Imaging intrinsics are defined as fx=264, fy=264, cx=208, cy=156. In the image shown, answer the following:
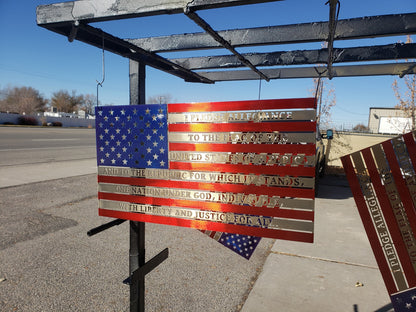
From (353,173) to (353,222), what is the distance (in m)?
4.21

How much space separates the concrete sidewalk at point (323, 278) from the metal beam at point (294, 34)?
7.82 ft

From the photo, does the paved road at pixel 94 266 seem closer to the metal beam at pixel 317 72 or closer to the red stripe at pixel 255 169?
the red stripe at pixel 255 169

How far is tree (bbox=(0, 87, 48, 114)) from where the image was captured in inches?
3046

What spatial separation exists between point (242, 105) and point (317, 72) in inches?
69.2

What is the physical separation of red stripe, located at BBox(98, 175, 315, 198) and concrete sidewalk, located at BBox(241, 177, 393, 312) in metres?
1.60

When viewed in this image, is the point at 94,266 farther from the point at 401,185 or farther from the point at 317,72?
the point at 317,72

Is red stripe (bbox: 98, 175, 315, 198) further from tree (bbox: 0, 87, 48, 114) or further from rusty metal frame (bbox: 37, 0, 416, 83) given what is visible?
tree (bbox: 0, 87, 48, 114)

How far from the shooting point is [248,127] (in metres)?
1.53

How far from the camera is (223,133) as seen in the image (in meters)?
1.57

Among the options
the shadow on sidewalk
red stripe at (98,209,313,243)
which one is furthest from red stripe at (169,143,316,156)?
the shadow on sidewalk

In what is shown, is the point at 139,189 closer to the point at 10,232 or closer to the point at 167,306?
the point at 167,306

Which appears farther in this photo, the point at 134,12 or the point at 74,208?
the point at 74,208

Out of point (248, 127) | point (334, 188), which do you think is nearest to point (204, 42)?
point (248, 127)

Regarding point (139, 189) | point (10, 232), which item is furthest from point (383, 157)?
A: point (10, 232)
